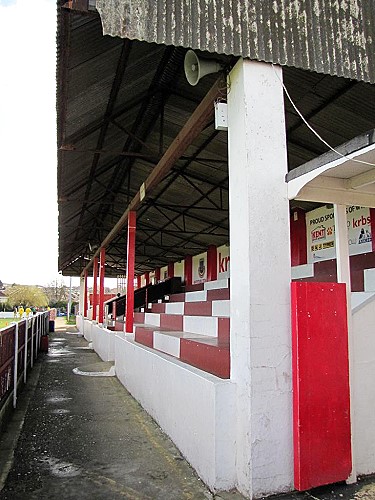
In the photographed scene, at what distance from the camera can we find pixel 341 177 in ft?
11.7

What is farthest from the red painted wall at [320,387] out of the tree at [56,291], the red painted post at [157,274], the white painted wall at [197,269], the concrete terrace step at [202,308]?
the tree at [56,291]

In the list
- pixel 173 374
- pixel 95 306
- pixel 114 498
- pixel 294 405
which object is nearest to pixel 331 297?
pixel 294 405

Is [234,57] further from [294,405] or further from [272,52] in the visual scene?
[294,405]

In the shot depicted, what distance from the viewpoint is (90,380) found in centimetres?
834

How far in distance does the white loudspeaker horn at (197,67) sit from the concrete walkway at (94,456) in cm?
352

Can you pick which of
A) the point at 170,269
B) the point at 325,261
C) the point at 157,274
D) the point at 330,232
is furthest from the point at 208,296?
the point at 157,274

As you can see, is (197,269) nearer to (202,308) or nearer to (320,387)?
(202,308)

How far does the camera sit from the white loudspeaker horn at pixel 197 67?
13.0 ft

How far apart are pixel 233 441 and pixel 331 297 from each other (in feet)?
4.36

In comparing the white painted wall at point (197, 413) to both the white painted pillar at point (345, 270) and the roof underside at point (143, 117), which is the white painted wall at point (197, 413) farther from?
the roof underside at point (143, 117)

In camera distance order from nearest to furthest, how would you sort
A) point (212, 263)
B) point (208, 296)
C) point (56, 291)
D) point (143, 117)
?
point (143, 117) → point (208, 296) → point (212, 263) → point (56, 291)

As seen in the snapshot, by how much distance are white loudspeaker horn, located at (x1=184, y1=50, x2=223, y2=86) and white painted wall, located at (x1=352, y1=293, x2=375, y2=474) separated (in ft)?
8.08

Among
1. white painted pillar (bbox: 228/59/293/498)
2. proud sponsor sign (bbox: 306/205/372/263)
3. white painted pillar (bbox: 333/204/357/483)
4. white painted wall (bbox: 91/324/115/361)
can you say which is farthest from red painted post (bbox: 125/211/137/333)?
white painted pillar (bbox: 333/204/357/483)

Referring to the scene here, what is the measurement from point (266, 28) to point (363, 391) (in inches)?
124
